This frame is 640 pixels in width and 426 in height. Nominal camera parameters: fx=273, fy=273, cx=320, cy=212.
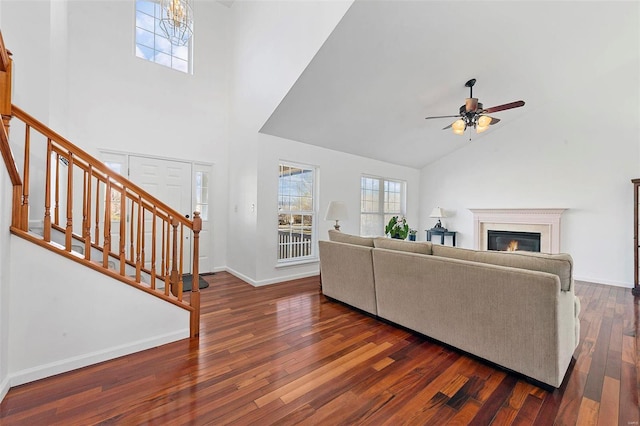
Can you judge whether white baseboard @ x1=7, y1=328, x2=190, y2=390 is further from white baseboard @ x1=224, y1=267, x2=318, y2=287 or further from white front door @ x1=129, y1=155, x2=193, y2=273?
white front door @ x1=129, y1=155, x2=193, y2=273

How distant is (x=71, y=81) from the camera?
375 cm

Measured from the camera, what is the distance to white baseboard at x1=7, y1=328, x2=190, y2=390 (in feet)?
6.01

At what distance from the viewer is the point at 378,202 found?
6.23 meters

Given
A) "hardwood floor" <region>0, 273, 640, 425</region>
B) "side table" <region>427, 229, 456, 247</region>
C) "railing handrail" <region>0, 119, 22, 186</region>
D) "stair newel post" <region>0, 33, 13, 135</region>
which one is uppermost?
"stair newel post" <region>0, 33, 13, 135</region>

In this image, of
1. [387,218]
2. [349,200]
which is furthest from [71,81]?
[387,218]

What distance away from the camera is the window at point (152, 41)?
4.38 metres

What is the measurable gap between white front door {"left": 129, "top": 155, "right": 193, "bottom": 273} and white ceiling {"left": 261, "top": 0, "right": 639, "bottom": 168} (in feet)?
5.90

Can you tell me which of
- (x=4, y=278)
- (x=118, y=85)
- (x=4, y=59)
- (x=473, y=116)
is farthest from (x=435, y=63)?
(x=4, y=278)

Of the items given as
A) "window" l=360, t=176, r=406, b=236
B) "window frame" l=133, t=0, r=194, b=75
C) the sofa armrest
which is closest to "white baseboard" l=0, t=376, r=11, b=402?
the sofa armrest

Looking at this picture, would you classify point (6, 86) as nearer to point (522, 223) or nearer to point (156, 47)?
point (156, 47)

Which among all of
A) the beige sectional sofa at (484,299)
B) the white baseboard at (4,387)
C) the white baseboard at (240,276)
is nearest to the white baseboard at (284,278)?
the white baseboard at (240,276)

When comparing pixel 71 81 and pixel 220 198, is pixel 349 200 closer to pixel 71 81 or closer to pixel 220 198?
pixel 220 198

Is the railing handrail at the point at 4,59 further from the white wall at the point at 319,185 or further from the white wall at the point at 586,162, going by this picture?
the white wall at the point at 586,162

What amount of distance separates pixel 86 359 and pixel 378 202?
5361 millimetres
